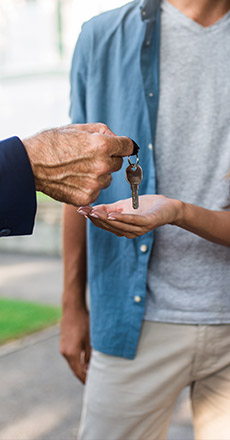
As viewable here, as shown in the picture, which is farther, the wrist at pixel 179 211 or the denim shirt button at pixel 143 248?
the denim shirt button at pixel 143 248

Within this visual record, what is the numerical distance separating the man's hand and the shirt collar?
500 millimetres

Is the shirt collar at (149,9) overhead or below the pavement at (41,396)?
overhead

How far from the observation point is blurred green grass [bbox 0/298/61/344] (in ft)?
16.3

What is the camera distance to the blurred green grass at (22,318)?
4.98 metres

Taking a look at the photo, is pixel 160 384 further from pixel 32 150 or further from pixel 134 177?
pixel 32 150

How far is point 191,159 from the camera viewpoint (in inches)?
60.1

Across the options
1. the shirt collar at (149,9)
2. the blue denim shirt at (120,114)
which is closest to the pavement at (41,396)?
the blue denim shirt at (120,114)

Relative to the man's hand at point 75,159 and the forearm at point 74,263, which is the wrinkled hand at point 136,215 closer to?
the man's hand at point 75,159

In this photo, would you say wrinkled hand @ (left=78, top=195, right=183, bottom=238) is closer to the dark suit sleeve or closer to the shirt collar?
the dark suit sleeve

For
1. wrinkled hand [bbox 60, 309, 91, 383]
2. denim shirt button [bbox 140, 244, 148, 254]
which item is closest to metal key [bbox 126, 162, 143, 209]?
denim shirt button [bbox 140, 244, 148, 254]

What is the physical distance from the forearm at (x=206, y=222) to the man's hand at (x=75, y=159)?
24cm

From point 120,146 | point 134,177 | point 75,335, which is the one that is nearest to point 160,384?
point 75,335

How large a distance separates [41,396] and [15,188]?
2.86m

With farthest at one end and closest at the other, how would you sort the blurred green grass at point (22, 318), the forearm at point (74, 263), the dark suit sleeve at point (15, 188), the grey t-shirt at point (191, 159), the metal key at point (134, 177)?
the blurred green grass at point (22, 318), the forearm at point (74, 263), the grey t-shirt at point (191, 159), the metal key at point (134, 177), the dark suit sleeve at point (15, 188)
